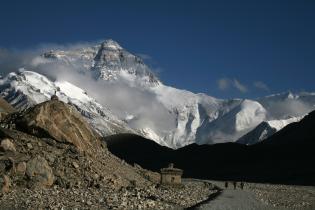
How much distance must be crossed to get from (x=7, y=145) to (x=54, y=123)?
7959 millimetres

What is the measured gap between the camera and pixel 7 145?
46125 millimetres

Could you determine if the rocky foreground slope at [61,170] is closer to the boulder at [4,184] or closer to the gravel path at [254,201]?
the boulder at [4,184]

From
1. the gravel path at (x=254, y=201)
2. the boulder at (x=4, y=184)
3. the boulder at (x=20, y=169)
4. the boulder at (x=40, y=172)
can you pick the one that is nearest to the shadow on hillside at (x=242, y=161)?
the gravel path at (x=254, y=201)

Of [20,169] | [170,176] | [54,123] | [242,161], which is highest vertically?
[242,161]

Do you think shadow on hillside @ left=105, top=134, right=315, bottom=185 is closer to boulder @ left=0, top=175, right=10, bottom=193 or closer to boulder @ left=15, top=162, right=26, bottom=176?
boulder @ left=15, top=162, right=26, bottom=176

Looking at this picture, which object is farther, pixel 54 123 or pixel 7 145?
pixel 54 123

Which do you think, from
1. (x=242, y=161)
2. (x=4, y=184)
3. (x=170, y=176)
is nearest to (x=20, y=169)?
(x=4, y=184)

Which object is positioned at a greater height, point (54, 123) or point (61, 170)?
point (54, 123)

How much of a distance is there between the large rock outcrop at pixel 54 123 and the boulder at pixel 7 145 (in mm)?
5844

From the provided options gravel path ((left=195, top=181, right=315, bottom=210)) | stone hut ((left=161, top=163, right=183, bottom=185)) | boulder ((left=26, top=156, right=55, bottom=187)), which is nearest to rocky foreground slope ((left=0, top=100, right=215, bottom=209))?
boulder ((left=26, top=156, right=55, bottom=187))

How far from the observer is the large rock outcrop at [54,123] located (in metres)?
52.7

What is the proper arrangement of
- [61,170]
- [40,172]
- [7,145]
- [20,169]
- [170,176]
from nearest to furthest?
[20,169]
[40,172]
[7,145]
[61,170]
[170,176]

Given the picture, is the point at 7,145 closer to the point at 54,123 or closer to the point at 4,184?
the point at 4,184

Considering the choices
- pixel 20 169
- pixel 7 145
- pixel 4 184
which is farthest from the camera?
pixel 7 145
